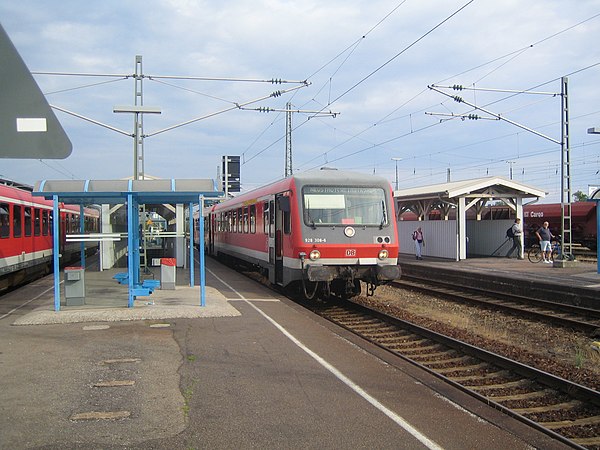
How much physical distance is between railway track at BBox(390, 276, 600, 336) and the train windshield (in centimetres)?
364

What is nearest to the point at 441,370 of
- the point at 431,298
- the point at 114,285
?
the point at 431,298

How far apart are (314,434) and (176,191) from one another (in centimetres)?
724

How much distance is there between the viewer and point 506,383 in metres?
7.05

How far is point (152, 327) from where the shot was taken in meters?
9.27

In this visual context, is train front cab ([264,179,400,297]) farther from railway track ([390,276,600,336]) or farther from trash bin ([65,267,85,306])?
trash bin ([65,267,85,306])

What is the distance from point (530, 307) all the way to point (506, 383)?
717 cm

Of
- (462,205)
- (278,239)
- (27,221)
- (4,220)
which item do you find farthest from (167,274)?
(462,205)

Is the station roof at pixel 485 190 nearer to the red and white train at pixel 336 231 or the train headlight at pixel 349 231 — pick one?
the red and white train at pixel 336 231

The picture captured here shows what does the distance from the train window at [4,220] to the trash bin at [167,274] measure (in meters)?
4.14

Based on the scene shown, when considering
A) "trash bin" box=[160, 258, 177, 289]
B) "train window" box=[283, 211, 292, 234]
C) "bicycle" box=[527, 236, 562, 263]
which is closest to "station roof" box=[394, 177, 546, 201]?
"bicycle" box=[527, 236, 562, 263]

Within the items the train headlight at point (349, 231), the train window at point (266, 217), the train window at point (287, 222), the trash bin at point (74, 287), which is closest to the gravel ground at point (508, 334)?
the train headlight at point (349, 231)

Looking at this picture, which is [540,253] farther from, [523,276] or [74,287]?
[74,287]

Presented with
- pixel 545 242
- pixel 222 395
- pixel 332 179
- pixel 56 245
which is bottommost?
pixel 222 395

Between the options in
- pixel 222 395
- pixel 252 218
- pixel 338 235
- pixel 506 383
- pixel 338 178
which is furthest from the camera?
pixel 252 218
